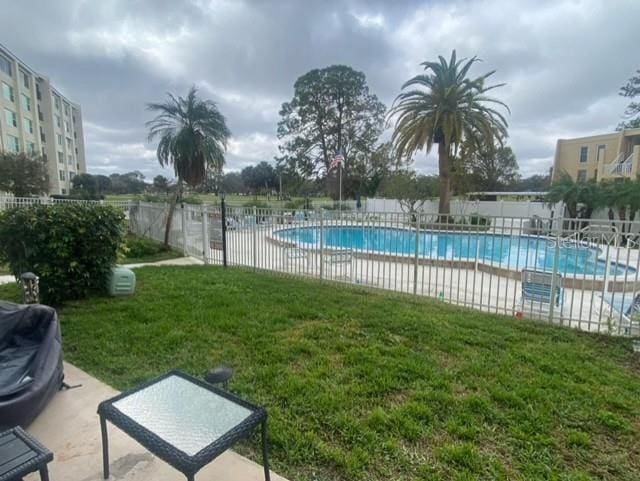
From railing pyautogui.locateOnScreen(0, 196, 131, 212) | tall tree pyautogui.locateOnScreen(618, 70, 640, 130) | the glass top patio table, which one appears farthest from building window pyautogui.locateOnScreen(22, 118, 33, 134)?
tall tree pyautogui.locateOnScreen(618, 70, 640, 130)

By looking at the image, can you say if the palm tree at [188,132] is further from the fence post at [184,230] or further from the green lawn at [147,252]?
the green lawn at [147,252]

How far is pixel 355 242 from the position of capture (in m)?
7.93

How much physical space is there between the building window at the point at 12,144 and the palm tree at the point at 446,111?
32.2 metres

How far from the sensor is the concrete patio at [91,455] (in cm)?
189

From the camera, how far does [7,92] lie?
92.3 ft

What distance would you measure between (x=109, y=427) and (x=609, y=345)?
16.1ft

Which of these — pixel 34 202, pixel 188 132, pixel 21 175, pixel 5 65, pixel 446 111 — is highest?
pixel 5 65

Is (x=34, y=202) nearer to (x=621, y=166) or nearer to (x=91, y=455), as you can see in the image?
(x=91, y=455)

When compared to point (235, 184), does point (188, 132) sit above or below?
below

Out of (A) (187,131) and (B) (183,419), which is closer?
(B) (183,419)

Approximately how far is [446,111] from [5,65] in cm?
3545

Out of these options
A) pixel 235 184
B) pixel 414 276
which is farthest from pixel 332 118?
pixel 235 184

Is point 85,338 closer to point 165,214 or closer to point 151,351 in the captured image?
point 151,351

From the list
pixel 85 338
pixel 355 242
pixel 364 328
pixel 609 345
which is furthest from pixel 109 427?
pixel 355 242
